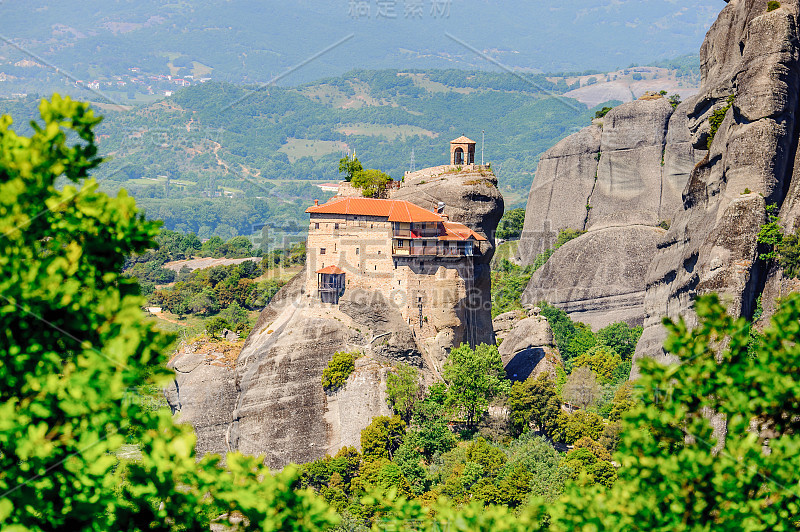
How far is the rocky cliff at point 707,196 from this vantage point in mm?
46500

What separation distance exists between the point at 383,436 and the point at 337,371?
5.47 m

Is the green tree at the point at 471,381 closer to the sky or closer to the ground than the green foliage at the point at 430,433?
closer to the sky

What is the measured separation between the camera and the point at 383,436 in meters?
54.1

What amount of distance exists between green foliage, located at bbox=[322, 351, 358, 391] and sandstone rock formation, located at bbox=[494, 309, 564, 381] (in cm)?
1629

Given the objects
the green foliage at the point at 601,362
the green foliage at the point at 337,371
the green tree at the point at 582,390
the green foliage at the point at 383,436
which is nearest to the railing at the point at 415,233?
the green foliage at the point at 337,371

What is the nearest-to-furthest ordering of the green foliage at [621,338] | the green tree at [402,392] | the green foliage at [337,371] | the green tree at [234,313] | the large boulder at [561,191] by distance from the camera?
the green tree at [402,392] < the green foliage at [337,371] < the green foliage at [621,338] < the green tree at [234,313] < the large boulder at [561,191]

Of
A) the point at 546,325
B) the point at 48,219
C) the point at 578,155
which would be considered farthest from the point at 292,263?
the point at 48,219

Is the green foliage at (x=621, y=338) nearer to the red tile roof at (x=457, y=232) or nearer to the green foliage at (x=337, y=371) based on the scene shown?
the red tile roof at (x=457, y=232)

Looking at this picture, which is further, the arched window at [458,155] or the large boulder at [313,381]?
the arched window at [458,155]

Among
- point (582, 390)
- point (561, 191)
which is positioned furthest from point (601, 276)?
point (582, 390)

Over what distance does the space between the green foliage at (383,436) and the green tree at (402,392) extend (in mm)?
785

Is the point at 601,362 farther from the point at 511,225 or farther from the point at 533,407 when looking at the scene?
the point at 511,225

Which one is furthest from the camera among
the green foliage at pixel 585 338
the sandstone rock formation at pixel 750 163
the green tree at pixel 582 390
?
the green foliage at pixel 585 338

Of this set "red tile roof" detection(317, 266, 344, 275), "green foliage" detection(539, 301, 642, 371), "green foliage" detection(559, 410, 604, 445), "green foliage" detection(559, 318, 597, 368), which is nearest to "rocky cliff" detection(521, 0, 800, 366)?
"green foliage" detection(539, 301, 642, 371)
